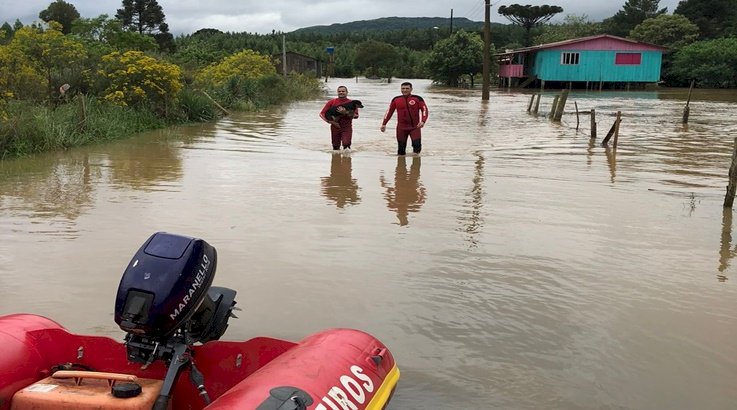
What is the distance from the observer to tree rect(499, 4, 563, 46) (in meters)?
93.2

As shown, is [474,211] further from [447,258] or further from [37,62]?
[37,62]

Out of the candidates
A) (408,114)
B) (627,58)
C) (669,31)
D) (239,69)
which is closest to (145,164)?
(408,114)

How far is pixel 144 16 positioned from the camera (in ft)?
236

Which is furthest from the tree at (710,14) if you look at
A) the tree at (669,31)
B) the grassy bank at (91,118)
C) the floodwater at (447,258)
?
the floodwater at (447,258)

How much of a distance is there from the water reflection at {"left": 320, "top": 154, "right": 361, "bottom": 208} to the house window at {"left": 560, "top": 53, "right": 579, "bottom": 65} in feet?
138

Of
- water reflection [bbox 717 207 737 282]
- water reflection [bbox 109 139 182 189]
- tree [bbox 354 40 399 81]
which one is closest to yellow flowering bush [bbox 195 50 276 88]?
water reflection [bbox 109 139 182 189]

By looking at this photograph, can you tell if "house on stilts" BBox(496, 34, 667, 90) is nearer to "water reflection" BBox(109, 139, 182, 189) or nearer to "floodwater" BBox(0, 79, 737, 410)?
"floodwater" BBox(0, 79, 737, 410)

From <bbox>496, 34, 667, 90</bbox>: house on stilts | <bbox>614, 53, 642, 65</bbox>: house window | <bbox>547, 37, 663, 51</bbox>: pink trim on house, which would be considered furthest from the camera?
<bbox>614, 53, 642, 65</bbox>: house window

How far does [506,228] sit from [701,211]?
285 centimetres

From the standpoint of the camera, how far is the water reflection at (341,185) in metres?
9.35

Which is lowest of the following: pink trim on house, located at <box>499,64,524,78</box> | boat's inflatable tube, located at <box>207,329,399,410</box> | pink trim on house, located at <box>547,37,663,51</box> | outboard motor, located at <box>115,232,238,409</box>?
boat's inflatable tube, located at <box>207,329,399,410</box>

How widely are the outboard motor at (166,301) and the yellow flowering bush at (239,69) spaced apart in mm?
26983

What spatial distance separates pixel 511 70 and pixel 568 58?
7.45 m

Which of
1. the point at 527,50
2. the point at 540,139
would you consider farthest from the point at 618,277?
the point at 527,50
